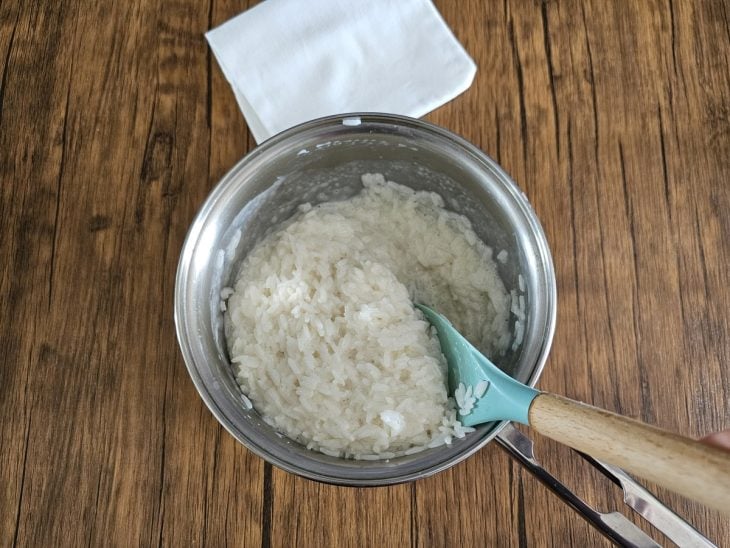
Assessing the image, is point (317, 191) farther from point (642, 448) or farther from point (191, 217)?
point (642, 448)

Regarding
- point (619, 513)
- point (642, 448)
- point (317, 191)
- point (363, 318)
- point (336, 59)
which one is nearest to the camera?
point (642, 448)

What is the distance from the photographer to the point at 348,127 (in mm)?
1317

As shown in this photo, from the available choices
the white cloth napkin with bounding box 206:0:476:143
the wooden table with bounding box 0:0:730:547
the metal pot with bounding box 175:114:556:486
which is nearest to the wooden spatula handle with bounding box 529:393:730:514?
the metal pot with bounding box 175:114:556:486

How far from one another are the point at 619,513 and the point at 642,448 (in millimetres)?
344

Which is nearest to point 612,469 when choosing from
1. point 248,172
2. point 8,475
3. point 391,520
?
point 391,520

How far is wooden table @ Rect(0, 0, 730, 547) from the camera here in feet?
4.63

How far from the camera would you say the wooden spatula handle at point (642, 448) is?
2.64 feet

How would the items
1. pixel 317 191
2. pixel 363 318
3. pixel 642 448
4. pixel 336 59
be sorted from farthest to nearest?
pixel 336 59, pixel 317 191, pixel 363 318, pixel 642 448

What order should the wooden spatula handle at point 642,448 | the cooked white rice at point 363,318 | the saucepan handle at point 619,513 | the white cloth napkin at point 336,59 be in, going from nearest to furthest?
the wooden spatula handle at point 642,448 → the saucepan handle at point 619,513 → the cooked white rice at point 363,318 → the white cloth napkin at point 336,59

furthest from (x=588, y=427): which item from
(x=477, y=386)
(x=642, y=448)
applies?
(x=477, y=386)

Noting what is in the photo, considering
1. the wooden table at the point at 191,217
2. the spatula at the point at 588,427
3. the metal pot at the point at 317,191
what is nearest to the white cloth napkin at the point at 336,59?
the wooden table at the point at 191,217

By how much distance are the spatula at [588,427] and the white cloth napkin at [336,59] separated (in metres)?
0.56

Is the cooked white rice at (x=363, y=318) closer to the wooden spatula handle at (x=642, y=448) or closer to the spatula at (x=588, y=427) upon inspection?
the spatula at (x=588, y=427)

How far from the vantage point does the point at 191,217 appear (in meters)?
1.54
